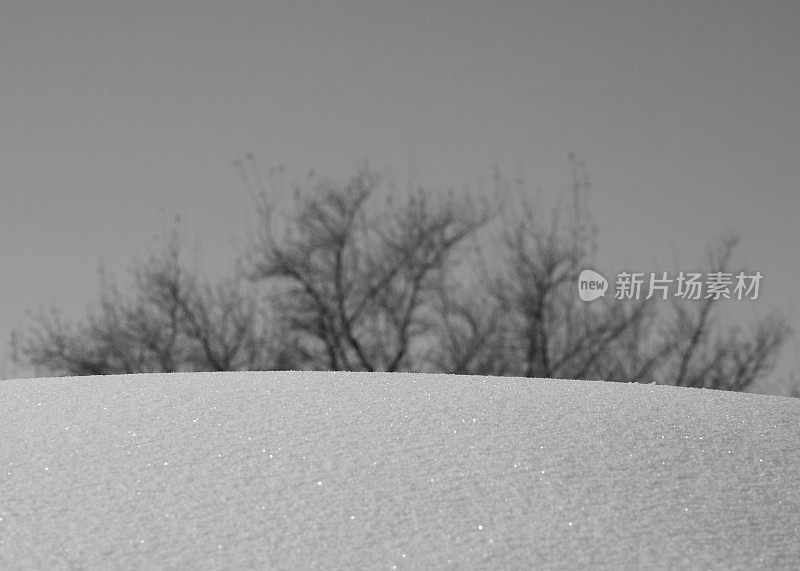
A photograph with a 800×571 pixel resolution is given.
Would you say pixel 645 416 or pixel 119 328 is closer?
pixel 645 416

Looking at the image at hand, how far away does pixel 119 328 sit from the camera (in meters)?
7.18

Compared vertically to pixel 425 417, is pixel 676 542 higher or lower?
→ lower

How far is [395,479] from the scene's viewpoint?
61.0 inches

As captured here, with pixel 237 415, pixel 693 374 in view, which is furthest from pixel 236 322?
pixel 237 415

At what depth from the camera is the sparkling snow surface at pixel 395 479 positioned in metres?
1.34

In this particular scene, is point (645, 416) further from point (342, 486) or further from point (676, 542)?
point (342, 486)

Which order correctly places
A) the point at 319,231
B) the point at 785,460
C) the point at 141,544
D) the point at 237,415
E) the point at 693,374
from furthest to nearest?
the point at 319,231
the point at 693,374
the point at 237,415
the point at 785,460
the point at 141,544

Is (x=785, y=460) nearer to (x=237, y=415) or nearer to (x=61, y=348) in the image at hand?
(x=237, y=415)

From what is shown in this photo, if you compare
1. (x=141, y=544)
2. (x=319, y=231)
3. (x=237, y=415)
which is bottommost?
(x=141, y=544)

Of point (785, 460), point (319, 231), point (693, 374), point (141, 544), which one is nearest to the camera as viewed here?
point (141, 544)

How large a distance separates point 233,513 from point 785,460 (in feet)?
3.32

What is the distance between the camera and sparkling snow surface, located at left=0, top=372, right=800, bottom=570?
4.40 ft

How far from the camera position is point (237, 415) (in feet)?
6.23

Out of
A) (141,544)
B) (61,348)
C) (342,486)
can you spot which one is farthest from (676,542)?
(61,348)
